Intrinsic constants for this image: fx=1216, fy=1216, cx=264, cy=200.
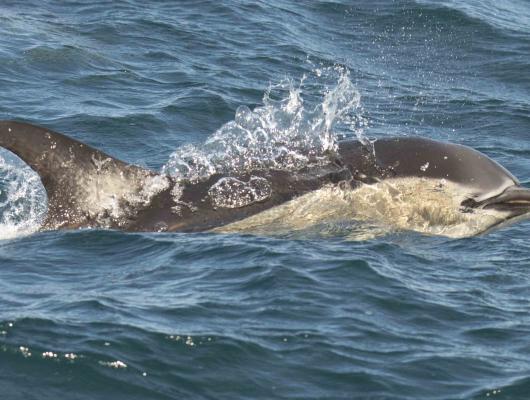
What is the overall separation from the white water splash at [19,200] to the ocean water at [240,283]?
0.03m

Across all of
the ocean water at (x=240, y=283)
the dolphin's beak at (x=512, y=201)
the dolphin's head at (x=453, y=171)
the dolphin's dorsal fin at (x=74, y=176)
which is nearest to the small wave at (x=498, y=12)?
the ocean water at (x=240, y=283)

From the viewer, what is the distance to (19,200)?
37.5 ft

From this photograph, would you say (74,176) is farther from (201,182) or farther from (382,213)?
(382,213)

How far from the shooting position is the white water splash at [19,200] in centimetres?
1058

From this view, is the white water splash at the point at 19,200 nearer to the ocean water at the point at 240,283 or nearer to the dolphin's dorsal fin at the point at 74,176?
the ocean water at the point at 240,283

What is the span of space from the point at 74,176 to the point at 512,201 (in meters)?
3.72

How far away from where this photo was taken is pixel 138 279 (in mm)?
9156

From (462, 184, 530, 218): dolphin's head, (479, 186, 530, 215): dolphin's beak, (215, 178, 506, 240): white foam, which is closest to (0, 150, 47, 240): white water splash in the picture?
(215, 178, 506, 240): white foam

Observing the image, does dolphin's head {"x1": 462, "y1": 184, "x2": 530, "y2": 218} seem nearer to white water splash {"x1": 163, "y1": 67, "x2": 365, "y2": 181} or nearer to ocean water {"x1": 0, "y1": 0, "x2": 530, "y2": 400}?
ocean water {"x1": 0, "y1": 0, "x2": 530, "y2": 400}

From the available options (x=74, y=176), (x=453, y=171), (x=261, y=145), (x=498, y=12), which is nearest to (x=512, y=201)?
Result: (x=453, y=171)

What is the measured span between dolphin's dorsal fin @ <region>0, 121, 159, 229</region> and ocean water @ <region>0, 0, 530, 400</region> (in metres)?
0.20

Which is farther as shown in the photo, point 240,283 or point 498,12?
point 498,12

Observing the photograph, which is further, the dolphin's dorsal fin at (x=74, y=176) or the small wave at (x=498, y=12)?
the small wave at (x=498, y=12)

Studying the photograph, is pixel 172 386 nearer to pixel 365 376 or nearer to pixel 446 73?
pixel 365 376
